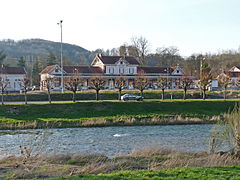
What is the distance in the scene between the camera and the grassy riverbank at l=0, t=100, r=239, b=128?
26703 mm

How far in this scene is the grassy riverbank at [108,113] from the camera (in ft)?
87.6

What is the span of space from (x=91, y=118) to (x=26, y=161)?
17.0m

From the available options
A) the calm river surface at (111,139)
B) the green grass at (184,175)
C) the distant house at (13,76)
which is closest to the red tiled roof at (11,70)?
the distant house at (13,76)

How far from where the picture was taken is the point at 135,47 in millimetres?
75250

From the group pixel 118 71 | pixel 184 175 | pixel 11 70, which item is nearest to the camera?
pixel 184 175

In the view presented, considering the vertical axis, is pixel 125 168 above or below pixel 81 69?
below

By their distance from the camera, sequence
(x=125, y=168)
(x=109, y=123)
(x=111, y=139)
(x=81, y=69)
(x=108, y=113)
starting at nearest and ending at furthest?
(x=125, y=168), (x=111, y=139), (x=109, y=123), (x=108, y=113), (x=81, y=69)

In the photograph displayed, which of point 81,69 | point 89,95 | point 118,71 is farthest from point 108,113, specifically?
point 118,71

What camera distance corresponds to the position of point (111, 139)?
2038cm

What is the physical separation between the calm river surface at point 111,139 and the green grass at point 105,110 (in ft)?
12.9

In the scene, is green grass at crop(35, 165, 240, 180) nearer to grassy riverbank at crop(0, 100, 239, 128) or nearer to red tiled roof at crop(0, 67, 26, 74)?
grassy riverbank at crop(0, 100, 239, 128)

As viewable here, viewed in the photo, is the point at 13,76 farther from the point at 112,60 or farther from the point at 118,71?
the point at 118,71

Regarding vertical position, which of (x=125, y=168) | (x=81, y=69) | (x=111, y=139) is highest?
(x=81, y=69)

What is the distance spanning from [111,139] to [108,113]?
10431mm
